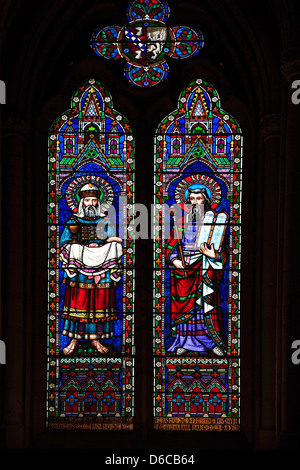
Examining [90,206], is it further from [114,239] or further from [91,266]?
[91,266]

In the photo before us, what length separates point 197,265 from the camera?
16.2m

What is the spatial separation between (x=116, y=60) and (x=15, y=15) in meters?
1.54

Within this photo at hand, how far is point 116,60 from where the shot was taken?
16.8 m

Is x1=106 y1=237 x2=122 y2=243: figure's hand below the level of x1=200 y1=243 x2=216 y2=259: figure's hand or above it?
above

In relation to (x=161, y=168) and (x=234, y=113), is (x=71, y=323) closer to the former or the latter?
(x=161, y=168)

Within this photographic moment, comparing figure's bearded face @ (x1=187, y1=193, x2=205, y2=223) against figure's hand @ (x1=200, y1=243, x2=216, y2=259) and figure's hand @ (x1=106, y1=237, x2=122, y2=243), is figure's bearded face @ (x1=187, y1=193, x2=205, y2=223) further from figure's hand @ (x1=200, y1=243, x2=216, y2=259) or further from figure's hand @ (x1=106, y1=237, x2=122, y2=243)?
figure's hand @ (x1=106, y1=237, x2=122, y2=243)

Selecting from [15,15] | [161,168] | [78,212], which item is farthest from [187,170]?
[15,15]

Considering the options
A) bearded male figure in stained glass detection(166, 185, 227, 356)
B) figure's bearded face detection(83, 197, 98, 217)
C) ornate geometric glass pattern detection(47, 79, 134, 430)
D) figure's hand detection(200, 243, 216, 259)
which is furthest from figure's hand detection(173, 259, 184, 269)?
figure's bearded face detection(83, 197, 98, 217)

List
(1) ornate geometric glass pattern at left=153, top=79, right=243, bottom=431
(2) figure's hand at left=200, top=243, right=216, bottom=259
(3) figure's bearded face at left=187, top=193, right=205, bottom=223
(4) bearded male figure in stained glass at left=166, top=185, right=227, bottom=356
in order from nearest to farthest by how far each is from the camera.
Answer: (1) ornate geometric glass pattern at left=153, top=79, right=243, bottom=431, (4) bearded male figure in stained glass at left=166, top=185, right=227, bottom=356, (2) figure's hand at left=200, top=243, right=216, bottom=259, (3) figure's bearded face at left=187, top=193, right=205, bottom=223

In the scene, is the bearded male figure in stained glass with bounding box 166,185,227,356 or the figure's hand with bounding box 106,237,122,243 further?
the figure's hand with bounding box 106,237,122,243

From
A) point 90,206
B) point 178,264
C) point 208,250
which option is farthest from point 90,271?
point 208,250

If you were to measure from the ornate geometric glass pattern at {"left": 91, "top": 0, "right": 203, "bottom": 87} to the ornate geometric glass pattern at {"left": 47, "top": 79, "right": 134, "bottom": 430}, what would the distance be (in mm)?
467

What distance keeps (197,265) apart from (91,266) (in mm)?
1195

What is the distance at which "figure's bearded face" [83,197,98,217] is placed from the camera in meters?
16.3
